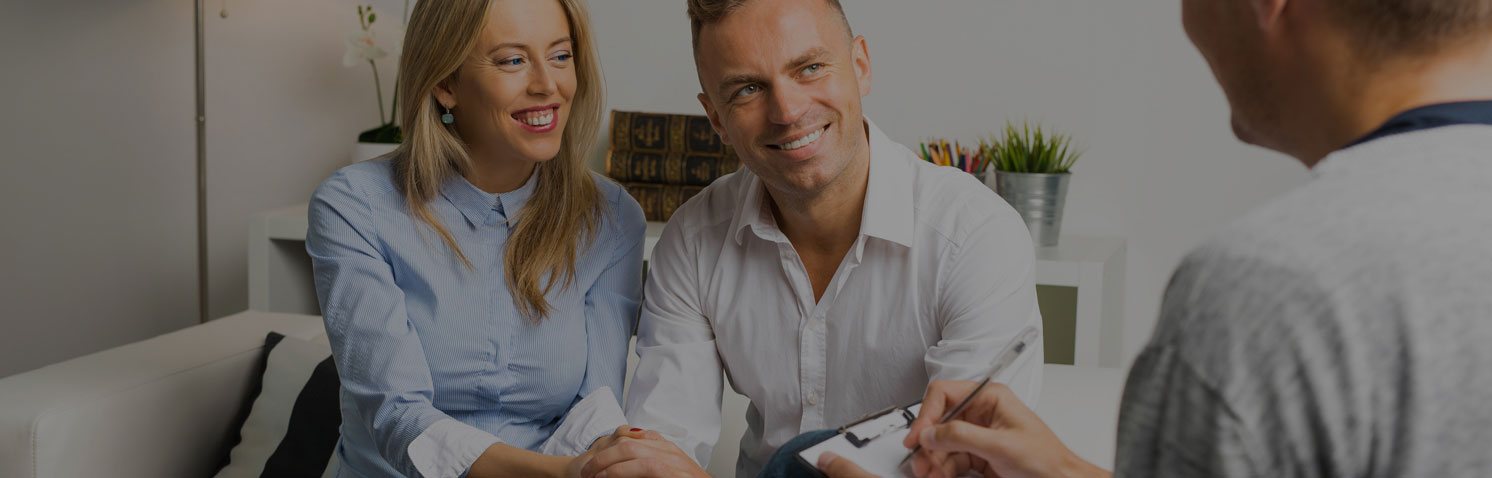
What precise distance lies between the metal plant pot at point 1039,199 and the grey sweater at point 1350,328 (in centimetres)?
198

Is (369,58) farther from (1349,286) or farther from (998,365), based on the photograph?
(1349,286)

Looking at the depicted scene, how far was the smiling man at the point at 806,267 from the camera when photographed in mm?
1435

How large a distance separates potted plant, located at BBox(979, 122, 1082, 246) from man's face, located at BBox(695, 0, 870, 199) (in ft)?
3.79

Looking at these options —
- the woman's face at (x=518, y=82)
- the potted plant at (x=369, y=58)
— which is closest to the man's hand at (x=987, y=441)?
the woman's face at (x=518, y=82)

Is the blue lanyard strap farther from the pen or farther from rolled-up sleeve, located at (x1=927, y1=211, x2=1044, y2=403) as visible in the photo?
rolled-up sleeve, located at (x1=927, y1=211, x2=1044, y2=403)

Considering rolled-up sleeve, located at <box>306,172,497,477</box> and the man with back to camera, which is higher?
the man with back to camera

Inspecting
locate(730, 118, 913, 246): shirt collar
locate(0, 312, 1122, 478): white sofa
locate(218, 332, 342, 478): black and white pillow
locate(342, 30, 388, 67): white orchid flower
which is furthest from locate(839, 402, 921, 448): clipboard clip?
locate(342, 30, 388, 67): white orchid flower

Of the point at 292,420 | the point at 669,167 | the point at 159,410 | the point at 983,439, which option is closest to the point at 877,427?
the point at 983,439

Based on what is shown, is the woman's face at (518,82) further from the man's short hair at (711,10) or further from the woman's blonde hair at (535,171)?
the man's short hair at (711,10)

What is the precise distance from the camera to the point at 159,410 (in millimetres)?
1862

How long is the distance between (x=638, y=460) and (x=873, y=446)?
0.34 metres

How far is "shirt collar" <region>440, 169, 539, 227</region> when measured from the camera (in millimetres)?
1629

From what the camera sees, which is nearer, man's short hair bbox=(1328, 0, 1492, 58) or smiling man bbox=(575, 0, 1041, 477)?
man's short hair bbox=(1328, 0, 1492, 58)

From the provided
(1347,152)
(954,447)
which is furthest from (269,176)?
(1347,152)
